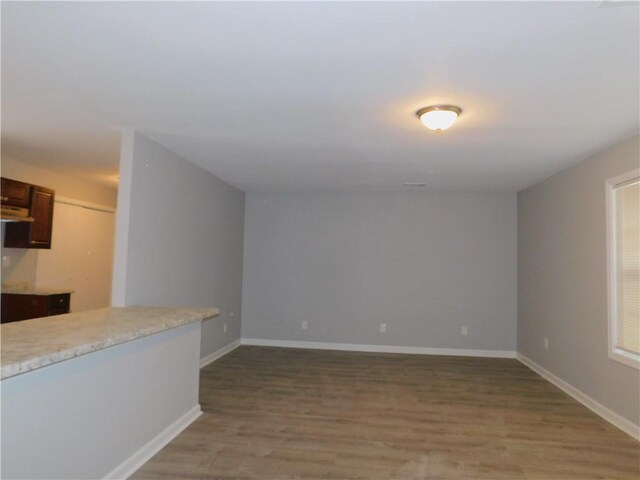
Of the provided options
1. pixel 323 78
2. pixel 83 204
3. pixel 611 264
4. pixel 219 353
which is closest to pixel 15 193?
pixel 83 204

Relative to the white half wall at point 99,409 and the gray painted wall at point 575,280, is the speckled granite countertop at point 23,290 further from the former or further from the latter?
the gray painted wall at point 575,280

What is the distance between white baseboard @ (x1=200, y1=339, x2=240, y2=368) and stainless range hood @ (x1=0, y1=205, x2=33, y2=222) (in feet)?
7.94

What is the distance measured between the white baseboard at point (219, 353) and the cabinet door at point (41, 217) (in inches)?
91.1

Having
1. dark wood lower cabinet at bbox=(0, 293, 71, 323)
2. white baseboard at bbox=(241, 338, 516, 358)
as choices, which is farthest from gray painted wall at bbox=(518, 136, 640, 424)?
dark wood lower cabinet at bbox=(0, 293, 71, 323)

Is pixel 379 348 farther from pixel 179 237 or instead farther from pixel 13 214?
pixel 13 214

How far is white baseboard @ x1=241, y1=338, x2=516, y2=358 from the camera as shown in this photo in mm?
5766

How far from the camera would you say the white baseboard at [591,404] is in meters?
3.13

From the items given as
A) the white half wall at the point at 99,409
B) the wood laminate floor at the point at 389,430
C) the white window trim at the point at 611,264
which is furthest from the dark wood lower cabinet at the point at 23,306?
the white window trim at the point at 611,264

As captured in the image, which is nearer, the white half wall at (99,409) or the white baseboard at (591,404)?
the white half wall at (99,409)

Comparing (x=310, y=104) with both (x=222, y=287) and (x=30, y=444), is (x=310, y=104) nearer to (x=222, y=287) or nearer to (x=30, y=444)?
(x=30, y=444)

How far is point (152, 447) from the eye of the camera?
2.69 meters

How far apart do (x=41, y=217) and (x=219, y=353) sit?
8.69ft

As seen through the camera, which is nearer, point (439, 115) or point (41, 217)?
point (439, 115)

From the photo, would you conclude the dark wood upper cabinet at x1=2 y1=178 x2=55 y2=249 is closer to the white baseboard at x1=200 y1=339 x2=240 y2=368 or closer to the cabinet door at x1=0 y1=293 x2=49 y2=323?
the cabinet door at x1=0 y1=293 x2=49 y2=323
